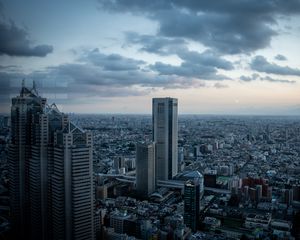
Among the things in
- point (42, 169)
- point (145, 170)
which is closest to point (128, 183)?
point (145, 170)

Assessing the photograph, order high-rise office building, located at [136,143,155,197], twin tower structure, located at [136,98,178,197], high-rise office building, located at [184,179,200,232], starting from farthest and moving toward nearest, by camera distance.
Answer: twin tower structure, located at [136,98,178,197] → high-rise office building, located at [136,143,155,197] → high-rise office building, located at [184,179,200,232]

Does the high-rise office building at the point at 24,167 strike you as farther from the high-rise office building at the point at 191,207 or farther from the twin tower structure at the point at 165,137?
the twin tower structure at the point at 165,137

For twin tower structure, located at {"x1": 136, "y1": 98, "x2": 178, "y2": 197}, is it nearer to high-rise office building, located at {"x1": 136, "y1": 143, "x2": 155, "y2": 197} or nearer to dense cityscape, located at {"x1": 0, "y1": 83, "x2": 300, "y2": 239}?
dense cityscape, located at {"x1": 0, "y1": 83, "x2": 300, "y2": 239}

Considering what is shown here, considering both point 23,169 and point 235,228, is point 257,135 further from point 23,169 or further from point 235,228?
point 23,169

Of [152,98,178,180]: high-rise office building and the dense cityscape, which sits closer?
the dense cityscape

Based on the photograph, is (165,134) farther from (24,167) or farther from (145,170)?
(24,167)

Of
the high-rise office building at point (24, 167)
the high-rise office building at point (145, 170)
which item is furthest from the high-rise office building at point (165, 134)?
the high-rise office building at point (24, 167)

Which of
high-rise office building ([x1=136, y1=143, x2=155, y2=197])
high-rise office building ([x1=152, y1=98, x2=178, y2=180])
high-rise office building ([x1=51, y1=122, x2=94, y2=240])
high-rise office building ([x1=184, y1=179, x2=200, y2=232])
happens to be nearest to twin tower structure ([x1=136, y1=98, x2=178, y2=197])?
high-rise office building ([x1=152, y1=98, x2=178, y2=180])
